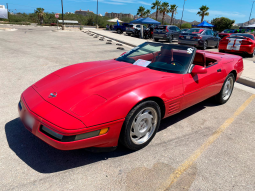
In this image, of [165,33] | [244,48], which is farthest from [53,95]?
[165,33]

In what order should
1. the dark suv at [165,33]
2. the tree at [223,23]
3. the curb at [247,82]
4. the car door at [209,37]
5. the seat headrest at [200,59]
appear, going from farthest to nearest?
the tree at [223,23], the dark suv at [165,33], the car door at [209,37], the curb at [247,82], the seat headrest at [200,59]

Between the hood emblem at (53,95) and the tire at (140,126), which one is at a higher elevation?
the hood emblem at (53,95)

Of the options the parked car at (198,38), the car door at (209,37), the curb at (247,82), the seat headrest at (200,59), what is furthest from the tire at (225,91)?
the car door at (209,37)

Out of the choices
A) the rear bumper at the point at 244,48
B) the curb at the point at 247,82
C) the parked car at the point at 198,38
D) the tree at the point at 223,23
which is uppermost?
the tree at the point at 223,23

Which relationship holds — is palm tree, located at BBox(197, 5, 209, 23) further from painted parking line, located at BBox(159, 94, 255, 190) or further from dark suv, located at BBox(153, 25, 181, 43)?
painted parking line, located at BBox(159, 94, 255, 190)

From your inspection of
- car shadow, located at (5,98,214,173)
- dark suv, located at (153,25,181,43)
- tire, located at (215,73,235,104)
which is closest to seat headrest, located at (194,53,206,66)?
tire, located at (215,73,235,104)

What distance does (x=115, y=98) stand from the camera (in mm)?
2291

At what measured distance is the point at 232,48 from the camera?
36.5ft

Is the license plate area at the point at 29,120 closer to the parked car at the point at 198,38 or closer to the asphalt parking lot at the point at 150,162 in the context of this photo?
the asphalt parking lot at the point at 150,162

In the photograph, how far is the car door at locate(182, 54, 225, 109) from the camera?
3.13 metres

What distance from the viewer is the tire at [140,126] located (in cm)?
236

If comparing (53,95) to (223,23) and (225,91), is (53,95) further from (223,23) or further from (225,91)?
A: (223,23)

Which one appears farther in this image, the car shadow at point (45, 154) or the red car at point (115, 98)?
Result: the car shadow at point (45, 154)

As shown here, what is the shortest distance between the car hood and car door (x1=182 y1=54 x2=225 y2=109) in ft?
1.29
